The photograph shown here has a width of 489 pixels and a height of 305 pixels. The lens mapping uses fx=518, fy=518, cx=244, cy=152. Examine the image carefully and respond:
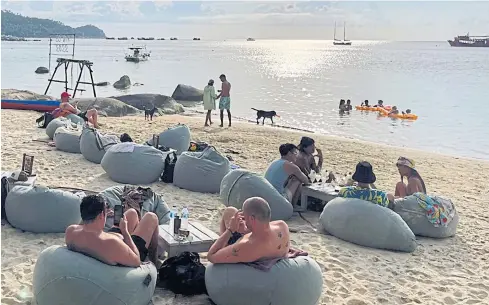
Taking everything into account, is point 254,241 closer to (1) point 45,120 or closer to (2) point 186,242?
(2) point 186,242

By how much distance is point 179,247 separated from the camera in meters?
4.80

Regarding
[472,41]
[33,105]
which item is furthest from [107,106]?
[472,41]

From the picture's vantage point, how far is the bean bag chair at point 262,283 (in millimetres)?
4172

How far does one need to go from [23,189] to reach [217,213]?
8.37ft

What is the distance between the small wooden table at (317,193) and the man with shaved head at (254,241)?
285cm

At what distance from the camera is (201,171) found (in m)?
8.06

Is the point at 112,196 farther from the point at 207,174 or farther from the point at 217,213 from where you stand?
the point at 207,174

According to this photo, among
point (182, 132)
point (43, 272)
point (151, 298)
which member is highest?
point (182, 132)

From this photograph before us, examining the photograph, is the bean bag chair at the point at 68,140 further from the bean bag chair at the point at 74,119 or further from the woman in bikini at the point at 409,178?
the woman in bikini at the point at 409,178

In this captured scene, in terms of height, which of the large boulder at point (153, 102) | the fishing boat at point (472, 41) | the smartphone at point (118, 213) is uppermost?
the fishing boat at point (472, 41)

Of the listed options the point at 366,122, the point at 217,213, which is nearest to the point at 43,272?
the point at 217,213

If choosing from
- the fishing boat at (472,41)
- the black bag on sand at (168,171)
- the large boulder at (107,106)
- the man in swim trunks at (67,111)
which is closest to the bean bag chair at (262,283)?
the black bag on sand at (168,171)

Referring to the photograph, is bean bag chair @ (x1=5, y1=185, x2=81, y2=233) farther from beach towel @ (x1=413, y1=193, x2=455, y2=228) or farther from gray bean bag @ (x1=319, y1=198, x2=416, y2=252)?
beach towel @ (x1=413, y1=193, x2=455, y2=228)

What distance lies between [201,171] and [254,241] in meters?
4.01
